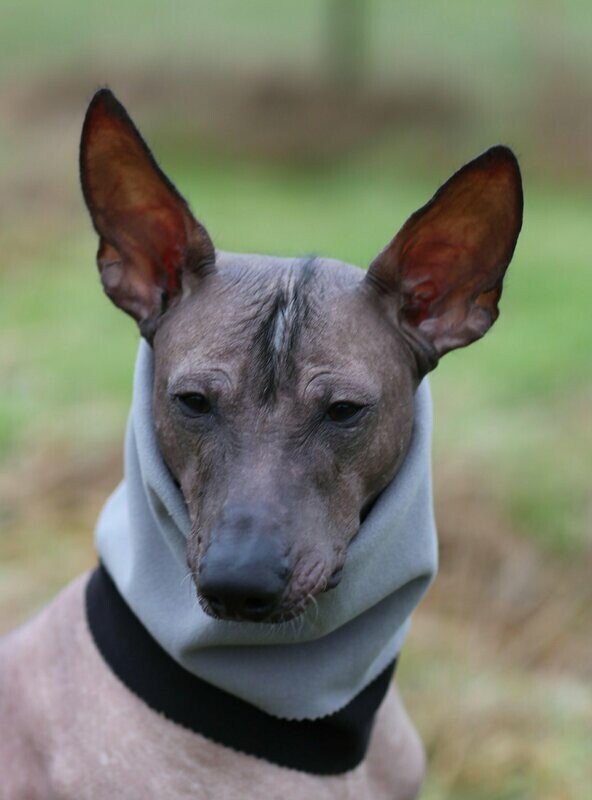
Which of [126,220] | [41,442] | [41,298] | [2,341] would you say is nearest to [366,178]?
[41,298]

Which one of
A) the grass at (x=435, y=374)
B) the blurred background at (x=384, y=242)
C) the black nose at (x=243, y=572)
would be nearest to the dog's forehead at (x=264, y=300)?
→ the black nose at (x=243, y=572)

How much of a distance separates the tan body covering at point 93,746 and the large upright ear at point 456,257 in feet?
2.69

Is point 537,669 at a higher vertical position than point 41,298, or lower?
higher

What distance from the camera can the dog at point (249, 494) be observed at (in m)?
2.23

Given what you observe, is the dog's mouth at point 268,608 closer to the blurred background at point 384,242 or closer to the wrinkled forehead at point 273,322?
the wrinkled forehead at point 273,322

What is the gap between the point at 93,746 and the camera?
7.92ft

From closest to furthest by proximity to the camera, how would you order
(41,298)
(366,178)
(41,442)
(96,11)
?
(41,442) < (41,298) < (366,178) < (96,11)

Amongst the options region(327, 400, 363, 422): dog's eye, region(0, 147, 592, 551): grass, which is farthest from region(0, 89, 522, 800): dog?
region(0, 147, 592, 551): grass

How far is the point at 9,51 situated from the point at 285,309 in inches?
458

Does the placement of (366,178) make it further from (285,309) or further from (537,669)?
(285,309)

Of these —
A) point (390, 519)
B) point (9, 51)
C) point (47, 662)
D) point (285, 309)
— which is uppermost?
point (285, 309)

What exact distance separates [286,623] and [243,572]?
1.22 ft

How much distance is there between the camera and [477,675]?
402 cm

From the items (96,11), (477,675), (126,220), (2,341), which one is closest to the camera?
(126,220)
